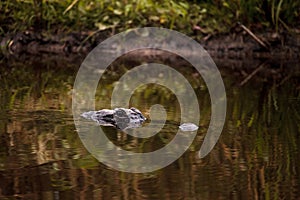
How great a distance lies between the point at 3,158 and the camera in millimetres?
1971

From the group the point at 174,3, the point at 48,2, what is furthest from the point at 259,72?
the point at 48,2

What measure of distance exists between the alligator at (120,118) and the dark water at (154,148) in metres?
0.09

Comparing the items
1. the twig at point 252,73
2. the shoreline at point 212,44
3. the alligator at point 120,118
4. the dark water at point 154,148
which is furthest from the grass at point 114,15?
the alligator at point 120,118

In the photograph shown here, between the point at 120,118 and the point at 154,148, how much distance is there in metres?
0.39

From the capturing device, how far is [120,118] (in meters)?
2.52

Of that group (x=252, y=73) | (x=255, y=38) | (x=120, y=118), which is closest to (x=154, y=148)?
(x=120, y=118)

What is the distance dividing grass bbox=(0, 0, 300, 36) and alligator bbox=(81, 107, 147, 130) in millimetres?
2538

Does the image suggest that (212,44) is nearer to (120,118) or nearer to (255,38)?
(255,38)

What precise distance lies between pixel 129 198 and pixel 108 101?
4.59 ft

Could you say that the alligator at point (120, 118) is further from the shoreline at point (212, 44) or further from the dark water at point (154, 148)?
the shoreline at point (212, 44)

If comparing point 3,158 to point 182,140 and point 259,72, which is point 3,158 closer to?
point 182,140

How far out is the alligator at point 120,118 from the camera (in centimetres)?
250

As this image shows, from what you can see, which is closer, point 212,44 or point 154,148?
point 154,148

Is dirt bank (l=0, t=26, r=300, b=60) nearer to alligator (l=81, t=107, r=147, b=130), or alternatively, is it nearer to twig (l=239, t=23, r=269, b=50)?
twig (l=239, t=23, r=269, b=50)
